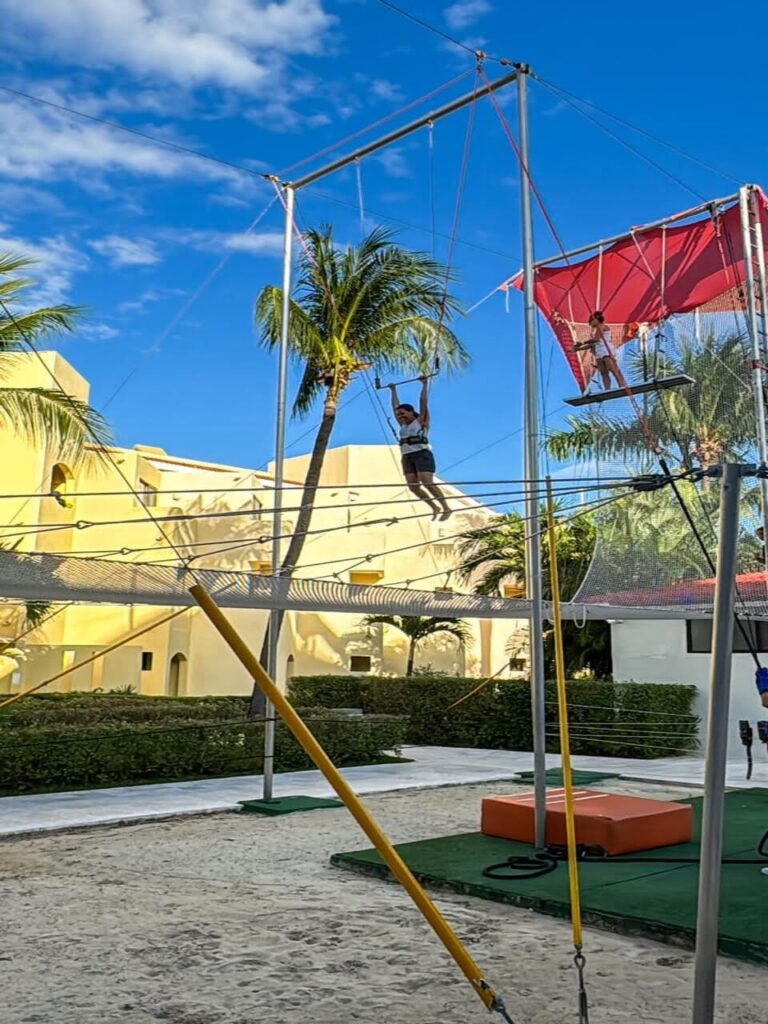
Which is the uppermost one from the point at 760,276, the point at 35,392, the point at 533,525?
the point at 760,276

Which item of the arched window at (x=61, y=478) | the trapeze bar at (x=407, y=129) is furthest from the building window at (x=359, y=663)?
the trapeze bar at (x=407, y=129)

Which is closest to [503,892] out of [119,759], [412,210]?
[119,759]

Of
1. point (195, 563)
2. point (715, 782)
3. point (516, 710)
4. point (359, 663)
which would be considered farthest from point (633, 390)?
point (359, 663)

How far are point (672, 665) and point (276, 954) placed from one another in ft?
38.6

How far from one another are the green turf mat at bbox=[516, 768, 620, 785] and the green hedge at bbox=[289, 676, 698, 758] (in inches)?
94.2

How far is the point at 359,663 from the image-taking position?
859 inches

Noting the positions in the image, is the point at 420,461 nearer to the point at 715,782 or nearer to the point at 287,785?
the point at 287,785

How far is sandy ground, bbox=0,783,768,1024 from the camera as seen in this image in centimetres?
364

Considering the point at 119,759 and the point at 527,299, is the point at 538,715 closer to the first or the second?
the point at 527,299

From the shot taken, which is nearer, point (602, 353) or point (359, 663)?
point (602, 353)

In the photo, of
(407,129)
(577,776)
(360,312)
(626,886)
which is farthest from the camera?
(360,312)

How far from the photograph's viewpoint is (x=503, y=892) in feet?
17.4

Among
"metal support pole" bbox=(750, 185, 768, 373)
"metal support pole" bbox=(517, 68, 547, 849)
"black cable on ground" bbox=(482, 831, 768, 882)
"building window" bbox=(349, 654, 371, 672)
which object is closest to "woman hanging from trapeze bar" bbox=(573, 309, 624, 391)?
"metal support pole" bbox=(517, 68, 547, 849)

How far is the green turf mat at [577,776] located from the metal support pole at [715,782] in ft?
28.2
